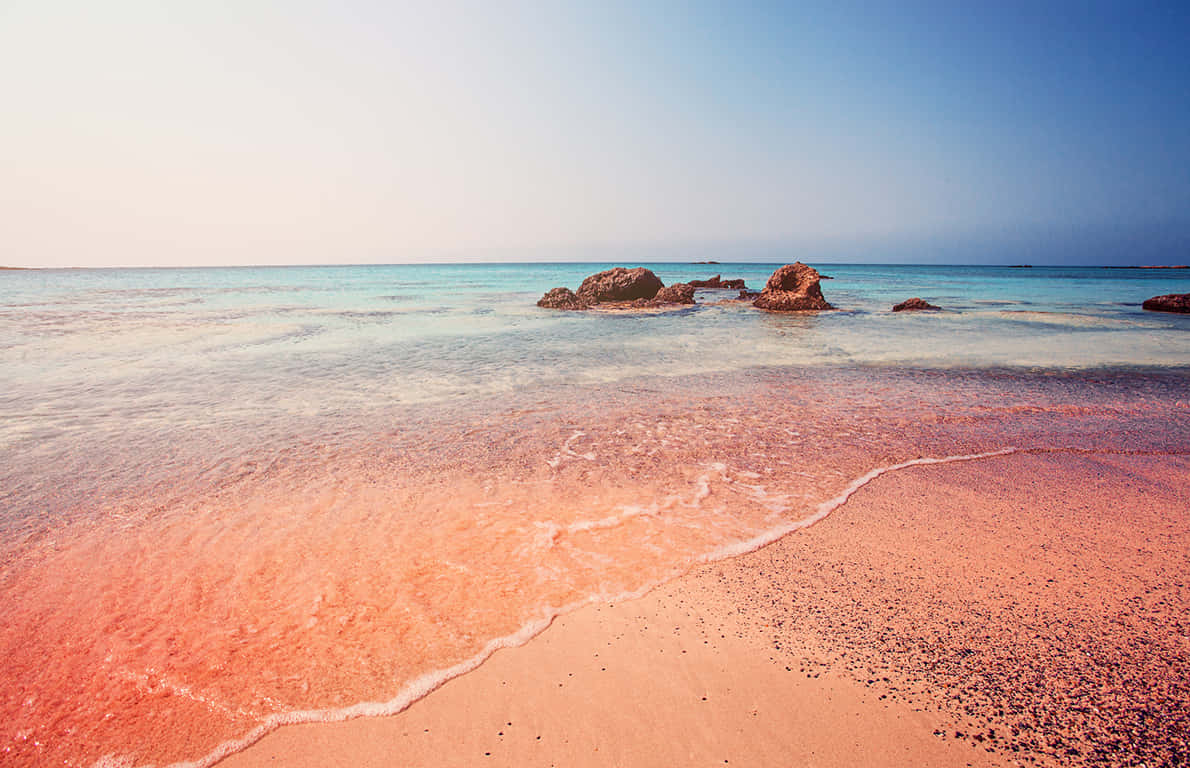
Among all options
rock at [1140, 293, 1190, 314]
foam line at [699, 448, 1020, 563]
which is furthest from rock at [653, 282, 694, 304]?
rock at [1140, 293, 1190, 314]

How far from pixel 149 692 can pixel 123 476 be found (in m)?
3.25

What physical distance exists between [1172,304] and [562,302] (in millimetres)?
28769

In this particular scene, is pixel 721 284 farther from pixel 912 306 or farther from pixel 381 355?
pixel 381 355

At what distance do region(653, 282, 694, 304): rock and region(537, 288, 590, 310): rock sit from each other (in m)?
4.28

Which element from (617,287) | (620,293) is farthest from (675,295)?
(617,287)

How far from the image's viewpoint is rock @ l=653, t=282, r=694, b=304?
86.1 ft

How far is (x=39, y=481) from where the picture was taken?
4.40 metres

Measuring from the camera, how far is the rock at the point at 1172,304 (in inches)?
913

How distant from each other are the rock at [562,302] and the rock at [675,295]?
14.0 ft

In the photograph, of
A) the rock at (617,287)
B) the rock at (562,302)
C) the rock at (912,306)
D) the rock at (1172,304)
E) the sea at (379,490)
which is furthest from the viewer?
the rock at (617,287)

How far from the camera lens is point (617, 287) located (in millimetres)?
25844

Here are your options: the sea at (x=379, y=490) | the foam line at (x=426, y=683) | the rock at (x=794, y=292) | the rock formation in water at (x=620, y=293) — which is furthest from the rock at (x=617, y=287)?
the foam line at (x=426, y=683)

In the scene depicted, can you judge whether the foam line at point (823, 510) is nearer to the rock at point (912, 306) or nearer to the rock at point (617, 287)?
the rock at point (617, 287)

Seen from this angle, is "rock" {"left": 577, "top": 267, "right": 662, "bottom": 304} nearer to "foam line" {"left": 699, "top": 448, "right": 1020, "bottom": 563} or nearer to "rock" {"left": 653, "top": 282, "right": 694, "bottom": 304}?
"rock" {"left": 653, "top": 282, "right": 694, "bottom": 304}
